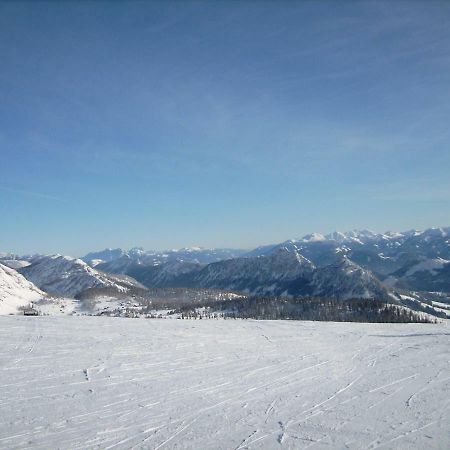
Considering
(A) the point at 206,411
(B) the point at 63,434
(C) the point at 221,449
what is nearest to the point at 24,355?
(B) the point at 63,434

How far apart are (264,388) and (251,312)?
152540mm

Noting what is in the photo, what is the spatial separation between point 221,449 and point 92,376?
36.6 feet

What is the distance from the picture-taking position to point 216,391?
1955 centimetres

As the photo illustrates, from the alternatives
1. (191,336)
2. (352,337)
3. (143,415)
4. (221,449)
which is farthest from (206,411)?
(352,337)

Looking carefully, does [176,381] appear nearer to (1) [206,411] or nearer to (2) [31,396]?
(1) [206,411]

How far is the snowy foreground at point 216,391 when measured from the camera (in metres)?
14.0

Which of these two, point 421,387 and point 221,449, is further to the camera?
point 421,387

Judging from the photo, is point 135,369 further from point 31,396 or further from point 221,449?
point 221,449

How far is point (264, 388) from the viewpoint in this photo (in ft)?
66.2

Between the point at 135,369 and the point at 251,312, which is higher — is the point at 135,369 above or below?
above

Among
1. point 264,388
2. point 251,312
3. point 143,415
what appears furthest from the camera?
point 251,312

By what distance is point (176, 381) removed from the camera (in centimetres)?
2120

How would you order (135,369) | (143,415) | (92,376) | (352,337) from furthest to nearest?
1. (352,337)
2. (135,369)
3. (92,376)
4. (143,415)

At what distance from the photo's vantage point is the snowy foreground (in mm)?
13984
